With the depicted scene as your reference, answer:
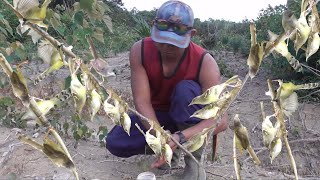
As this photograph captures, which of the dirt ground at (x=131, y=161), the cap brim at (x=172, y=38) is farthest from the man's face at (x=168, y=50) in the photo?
the dirt ground at (x=131, y=161)

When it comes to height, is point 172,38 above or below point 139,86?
above

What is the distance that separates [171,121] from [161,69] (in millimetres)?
246

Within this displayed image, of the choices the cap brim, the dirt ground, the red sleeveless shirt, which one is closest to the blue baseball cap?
the cap brim

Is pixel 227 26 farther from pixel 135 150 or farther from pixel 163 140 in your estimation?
pixel 163 140

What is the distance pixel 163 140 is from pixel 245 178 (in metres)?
1.39

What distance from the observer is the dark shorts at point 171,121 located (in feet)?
6.91

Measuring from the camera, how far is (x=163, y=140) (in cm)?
99

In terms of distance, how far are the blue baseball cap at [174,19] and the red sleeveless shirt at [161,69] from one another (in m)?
0.18

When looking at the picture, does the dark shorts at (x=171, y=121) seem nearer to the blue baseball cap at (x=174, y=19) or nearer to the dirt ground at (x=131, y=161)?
the dirt ground at (x=131, y=161)

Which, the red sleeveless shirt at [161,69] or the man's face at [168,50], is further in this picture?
the red sleeveless shirt at [161,69]

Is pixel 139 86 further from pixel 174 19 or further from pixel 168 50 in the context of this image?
pixel 174 19

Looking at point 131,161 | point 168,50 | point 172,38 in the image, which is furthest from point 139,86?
point 131,161

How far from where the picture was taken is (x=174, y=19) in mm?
2021

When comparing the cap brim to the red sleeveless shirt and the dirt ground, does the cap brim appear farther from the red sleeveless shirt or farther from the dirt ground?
the dirt ground
